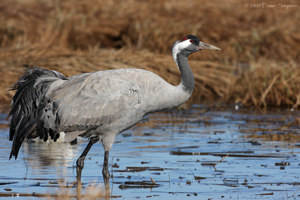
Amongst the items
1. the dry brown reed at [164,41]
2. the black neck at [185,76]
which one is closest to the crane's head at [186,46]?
the black neck at [185,76]

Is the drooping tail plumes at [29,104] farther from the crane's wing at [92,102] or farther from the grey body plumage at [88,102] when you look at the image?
the crane's wing at [92,102]

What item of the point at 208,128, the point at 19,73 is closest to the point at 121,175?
the point at 208,128

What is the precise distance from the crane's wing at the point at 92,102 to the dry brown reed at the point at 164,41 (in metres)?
6.10

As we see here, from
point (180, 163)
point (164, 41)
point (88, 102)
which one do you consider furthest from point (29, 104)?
point (164, 41)

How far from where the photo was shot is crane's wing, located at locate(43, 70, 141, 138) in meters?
7.86

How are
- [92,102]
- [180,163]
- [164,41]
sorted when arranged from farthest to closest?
[164,41] < [180,163] < [92,102]

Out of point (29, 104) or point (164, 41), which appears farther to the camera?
point (164, 41)

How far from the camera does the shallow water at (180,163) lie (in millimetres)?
7332

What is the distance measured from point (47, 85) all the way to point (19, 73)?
6.64m

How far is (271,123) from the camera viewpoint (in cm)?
1211

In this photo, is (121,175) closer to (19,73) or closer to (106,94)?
(106,94)

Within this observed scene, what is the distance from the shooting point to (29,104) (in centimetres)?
802

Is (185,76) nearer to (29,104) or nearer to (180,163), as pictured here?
(180,163)

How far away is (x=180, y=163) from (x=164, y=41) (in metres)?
9.95
